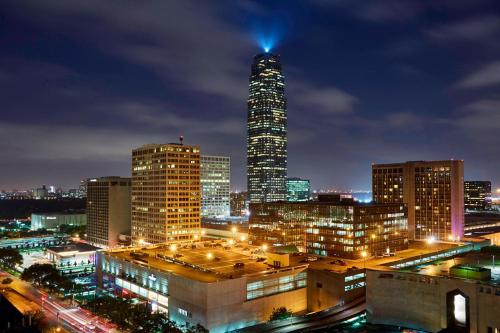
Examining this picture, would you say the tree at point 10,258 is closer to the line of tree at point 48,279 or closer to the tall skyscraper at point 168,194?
the line of tree at point 48,279

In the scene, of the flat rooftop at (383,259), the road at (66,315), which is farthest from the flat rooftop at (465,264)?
the road at (66,315)

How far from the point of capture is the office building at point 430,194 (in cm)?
16012

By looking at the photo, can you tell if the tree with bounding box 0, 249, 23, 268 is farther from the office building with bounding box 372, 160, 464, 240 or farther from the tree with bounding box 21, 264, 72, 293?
the office building with bounding box 372, 160, 464, 240

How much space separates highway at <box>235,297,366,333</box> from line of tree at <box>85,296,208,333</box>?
32.6 feet

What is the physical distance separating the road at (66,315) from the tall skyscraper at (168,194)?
56.4 meters

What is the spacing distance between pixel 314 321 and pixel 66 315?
1858 inches

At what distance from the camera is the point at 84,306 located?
289 ft

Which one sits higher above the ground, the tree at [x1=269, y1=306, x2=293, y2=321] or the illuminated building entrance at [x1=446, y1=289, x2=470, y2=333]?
the illuminated building entrance at [x1=446, y1=289, x2=470, y2=333]

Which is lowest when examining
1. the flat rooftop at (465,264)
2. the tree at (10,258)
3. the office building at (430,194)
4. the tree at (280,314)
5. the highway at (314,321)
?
the tree at (280,314)

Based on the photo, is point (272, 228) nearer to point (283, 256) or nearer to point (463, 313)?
point (283, 256)

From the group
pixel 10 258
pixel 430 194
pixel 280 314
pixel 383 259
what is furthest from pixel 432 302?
pixel 10 258

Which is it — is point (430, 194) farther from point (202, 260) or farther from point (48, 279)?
point (48, 279)

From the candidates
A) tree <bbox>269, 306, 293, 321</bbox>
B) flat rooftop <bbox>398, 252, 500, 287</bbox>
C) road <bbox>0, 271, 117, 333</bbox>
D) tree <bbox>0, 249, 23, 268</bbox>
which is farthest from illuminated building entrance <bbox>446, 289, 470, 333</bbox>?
tree <bbox>0, 249, 23, 268</bbox>

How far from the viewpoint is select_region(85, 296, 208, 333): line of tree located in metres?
70.6
